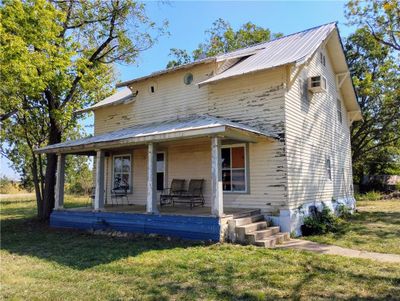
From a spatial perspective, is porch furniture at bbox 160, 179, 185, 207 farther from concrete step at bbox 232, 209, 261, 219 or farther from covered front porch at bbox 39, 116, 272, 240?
concrete step at bbox 232, 209, 261, 219

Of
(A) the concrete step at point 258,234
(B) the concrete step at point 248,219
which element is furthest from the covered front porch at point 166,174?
(A) the concrete step at point 258,234

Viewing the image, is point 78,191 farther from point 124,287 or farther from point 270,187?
point 124,287

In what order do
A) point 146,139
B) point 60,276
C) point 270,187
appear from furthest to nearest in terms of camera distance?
point 270,187
point 146,139
point 60,276

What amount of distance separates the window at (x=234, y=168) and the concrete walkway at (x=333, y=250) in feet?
7.87


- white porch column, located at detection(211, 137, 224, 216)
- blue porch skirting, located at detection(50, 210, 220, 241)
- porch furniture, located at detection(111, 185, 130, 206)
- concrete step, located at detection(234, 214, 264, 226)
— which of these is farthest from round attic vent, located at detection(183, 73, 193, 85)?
concrete step, located at detection(234, 214, 264, 226)

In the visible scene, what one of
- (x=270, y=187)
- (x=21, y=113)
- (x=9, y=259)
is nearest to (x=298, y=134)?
(x=270, y=187)

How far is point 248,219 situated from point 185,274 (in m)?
3.32

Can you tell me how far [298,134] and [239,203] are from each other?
9.28 ft

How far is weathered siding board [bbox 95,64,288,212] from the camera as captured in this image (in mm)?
9742

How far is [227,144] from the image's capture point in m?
10.6

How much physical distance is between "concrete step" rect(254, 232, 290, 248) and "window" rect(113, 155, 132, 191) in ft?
22.0

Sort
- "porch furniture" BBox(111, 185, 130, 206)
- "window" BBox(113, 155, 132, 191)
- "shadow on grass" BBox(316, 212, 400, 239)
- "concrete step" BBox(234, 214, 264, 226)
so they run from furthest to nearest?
"window" BBox(113, 155, 132, 191) < "porch furniture" BBox(111, 185, 130, 206) < "shadow on grass" BBox(316, 212, 400, 239) < "concrete step" BBox(234, 214, 264, 226)

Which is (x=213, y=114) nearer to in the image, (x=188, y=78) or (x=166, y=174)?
(x=188, y=78)

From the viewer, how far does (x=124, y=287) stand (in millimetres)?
5277
